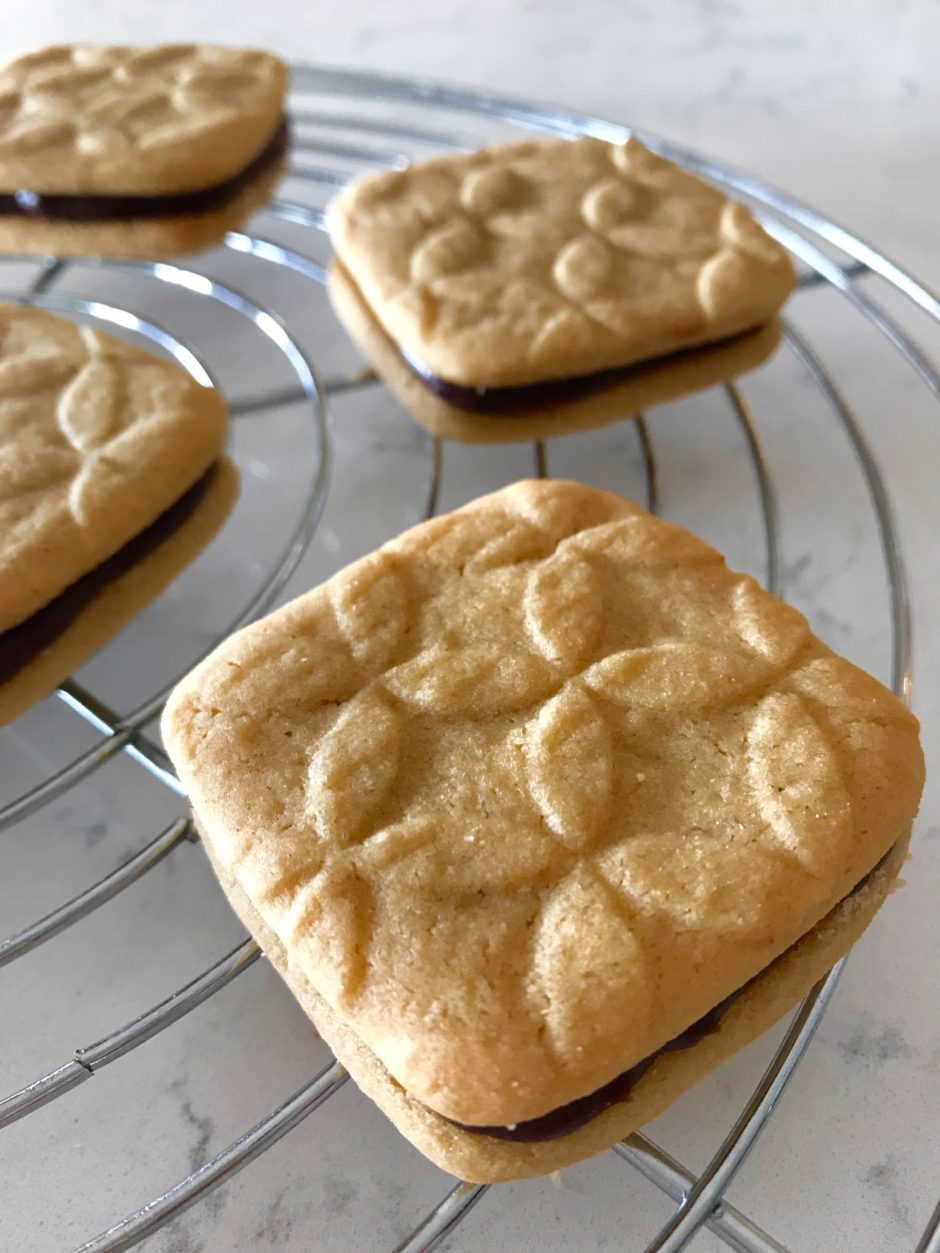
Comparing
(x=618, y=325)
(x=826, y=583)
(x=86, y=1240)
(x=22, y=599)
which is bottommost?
(x=86, y=1240)

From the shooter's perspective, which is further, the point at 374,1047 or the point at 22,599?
the point at 22,599

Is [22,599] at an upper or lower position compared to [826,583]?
upper

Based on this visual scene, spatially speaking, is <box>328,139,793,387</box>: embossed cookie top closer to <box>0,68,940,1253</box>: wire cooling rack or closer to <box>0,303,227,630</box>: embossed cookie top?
<box>0,68,940,1253</box>: wire cooling rack

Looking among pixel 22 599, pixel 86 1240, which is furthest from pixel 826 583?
pixel 86 1240

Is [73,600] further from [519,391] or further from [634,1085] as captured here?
[634,1085]

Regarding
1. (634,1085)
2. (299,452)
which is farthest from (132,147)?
(634,1085)

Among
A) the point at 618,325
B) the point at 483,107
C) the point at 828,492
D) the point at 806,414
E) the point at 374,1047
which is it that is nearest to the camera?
the point at 374,1047

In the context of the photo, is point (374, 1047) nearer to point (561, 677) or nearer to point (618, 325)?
point (561, 677)

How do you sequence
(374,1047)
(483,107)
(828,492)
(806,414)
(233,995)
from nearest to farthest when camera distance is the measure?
1. (374,1047)
2. (233,995)
3. (828,492)
4. (806,414)
5. (483,107)
